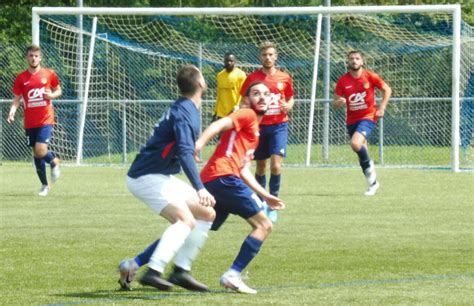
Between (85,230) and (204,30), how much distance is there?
659 inches

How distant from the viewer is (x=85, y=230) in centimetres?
1333

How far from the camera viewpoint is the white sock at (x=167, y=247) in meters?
8.56

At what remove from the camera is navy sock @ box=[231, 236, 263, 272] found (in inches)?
349

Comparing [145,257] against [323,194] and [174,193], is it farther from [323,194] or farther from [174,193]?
[323,194]

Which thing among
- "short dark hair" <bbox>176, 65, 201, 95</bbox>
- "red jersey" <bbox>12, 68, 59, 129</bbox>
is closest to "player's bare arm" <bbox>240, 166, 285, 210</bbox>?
"short dark hair" <bbox>176, 65, 201, 95</bbox>

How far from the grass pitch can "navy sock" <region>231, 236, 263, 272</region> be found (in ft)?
0.76

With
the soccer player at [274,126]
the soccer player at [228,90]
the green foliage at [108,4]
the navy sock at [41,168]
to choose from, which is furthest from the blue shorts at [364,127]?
the green foliage at [108,4]

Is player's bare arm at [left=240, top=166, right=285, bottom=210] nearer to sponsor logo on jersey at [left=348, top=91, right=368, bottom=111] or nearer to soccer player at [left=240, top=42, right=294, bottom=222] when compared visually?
soccer player at [left=240, top=42, right=294, bottom=222]

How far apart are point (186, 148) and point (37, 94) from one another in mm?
10268

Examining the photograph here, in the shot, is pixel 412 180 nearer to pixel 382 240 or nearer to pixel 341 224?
pixel 341 224

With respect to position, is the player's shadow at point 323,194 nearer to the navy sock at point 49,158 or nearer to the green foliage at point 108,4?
the navy sock at point 49,158

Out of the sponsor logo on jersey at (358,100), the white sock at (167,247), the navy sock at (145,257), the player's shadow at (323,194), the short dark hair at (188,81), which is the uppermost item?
the short dark hair at (188,81)

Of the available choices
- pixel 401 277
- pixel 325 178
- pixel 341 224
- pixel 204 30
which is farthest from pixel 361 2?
pixel 401 277

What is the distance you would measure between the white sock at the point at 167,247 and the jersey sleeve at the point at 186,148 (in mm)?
374
